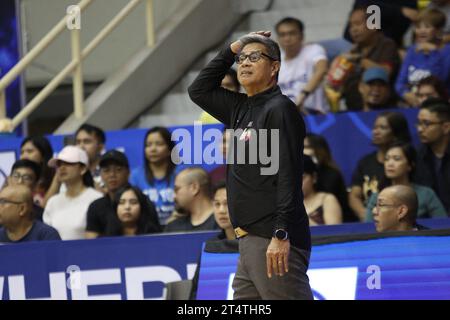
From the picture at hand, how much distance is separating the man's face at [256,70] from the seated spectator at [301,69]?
15.9 ft

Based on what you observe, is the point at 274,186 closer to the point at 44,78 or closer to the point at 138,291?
the point at 138,291

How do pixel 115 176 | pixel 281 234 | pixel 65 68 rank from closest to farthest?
pixel 281 234 < pixel 115 176 < pixel 65 68

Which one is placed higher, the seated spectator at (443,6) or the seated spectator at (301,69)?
the seated spectator at (443,6)

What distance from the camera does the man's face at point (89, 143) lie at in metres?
10.6

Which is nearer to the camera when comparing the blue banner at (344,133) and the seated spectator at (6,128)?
A: the blue banner at (344,133)

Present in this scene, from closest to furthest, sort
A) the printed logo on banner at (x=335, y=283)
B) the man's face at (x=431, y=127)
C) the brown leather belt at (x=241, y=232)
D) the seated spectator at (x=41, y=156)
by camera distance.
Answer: the brown leather belt at (x=241, y=232), the printed logo on banner at (x=335, y=283), the man's face at (x=431, y=127), the seated spectator at (x=41, y=156)

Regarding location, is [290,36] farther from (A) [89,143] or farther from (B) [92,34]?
(B) [92,34]

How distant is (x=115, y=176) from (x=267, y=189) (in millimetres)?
4105

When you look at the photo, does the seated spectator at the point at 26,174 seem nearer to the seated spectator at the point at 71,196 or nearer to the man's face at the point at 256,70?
the seated spectator at the point at 71,196

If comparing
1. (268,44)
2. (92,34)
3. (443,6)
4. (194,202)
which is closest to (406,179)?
(194,202)

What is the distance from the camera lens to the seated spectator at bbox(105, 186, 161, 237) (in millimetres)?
9367

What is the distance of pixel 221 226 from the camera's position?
8633 millimetres

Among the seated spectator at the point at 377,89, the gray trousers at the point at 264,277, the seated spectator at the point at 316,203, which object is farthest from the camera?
the seated spectator at the point at 377,89

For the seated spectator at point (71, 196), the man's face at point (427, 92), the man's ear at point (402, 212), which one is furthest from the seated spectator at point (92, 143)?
the man's ear at point (402, 212)
